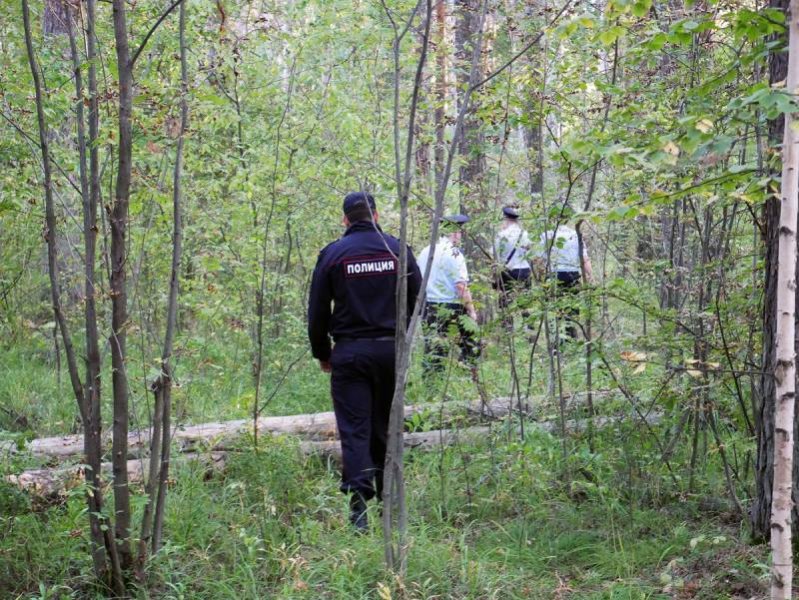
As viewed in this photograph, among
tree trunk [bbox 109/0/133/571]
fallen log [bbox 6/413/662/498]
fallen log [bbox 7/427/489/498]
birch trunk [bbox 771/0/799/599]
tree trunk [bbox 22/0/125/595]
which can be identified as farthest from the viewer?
fallen log [bbox 6/413/662/498]

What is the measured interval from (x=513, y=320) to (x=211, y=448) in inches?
92.5

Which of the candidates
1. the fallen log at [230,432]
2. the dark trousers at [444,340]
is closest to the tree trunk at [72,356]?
the fallen log at [230,432]

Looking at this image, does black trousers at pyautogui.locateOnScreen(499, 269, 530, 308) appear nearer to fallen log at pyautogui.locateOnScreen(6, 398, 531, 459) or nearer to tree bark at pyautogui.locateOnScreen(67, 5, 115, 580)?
fallen log at pyautogui.locateOnScreen(6, 398, 531, 459)

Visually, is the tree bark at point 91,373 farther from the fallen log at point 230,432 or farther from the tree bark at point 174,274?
the fallen log at point 230,432

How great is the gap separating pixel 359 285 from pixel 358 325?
27cm

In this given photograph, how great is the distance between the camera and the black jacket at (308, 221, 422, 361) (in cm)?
550

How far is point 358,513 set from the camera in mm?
5391

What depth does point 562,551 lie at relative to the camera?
484cm

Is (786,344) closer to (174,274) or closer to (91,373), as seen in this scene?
(174,274)

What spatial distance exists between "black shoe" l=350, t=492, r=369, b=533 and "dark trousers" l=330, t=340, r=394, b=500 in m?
0.06

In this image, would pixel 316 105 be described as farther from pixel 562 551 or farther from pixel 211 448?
pixel 562 551

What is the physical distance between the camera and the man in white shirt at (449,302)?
5652mm

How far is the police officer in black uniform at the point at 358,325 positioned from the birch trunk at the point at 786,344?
268 centimetres

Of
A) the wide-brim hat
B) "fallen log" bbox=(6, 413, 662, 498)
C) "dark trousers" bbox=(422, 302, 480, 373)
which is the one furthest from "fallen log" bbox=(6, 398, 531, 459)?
the wide-brim hat
